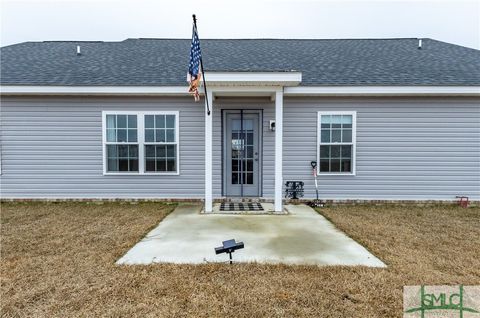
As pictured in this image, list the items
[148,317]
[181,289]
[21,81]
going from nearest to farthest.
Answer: [148,317] → [181,289] → [21,81]

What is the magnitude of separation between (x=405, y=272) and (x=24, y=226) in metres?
5.70

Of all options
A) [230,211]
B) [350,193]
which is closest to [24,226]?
[230,211]

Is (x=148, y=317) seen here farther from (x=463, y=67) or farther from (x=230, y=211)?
(x=463, y=67)

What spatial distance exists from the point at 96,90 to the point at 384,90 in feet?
21.8

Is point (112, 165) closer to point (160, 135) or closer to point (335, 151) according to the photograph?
point (160, 135)

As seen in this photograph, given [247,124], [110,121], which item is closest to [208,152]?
[247,124]

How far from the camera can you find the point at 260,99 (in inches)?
285

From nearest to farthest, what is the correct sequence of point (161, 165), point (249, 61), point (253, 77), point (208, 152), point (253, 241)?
point (253, 241) → point (253, 77) → point (208, 152) → point (161, 165) → point (249, 61)

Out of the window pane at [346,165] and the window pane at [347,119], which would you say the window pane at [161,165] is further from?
the window pane at [347,119]

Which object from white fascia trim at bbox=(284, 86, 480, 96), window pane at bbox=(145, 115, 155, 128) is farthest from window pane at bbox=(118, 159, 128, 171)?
white fascia trim at bbox=(284, 86, 480, 96)

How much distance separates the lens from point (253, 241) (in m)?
4.20

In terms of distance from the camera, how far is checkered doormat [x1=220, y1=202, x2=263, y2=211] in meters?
6.37

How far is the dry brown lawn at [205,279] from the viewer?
8.11 feet

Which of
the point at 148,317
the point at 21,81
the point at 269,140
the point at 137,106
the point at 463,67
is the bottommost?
the point at 148,317
